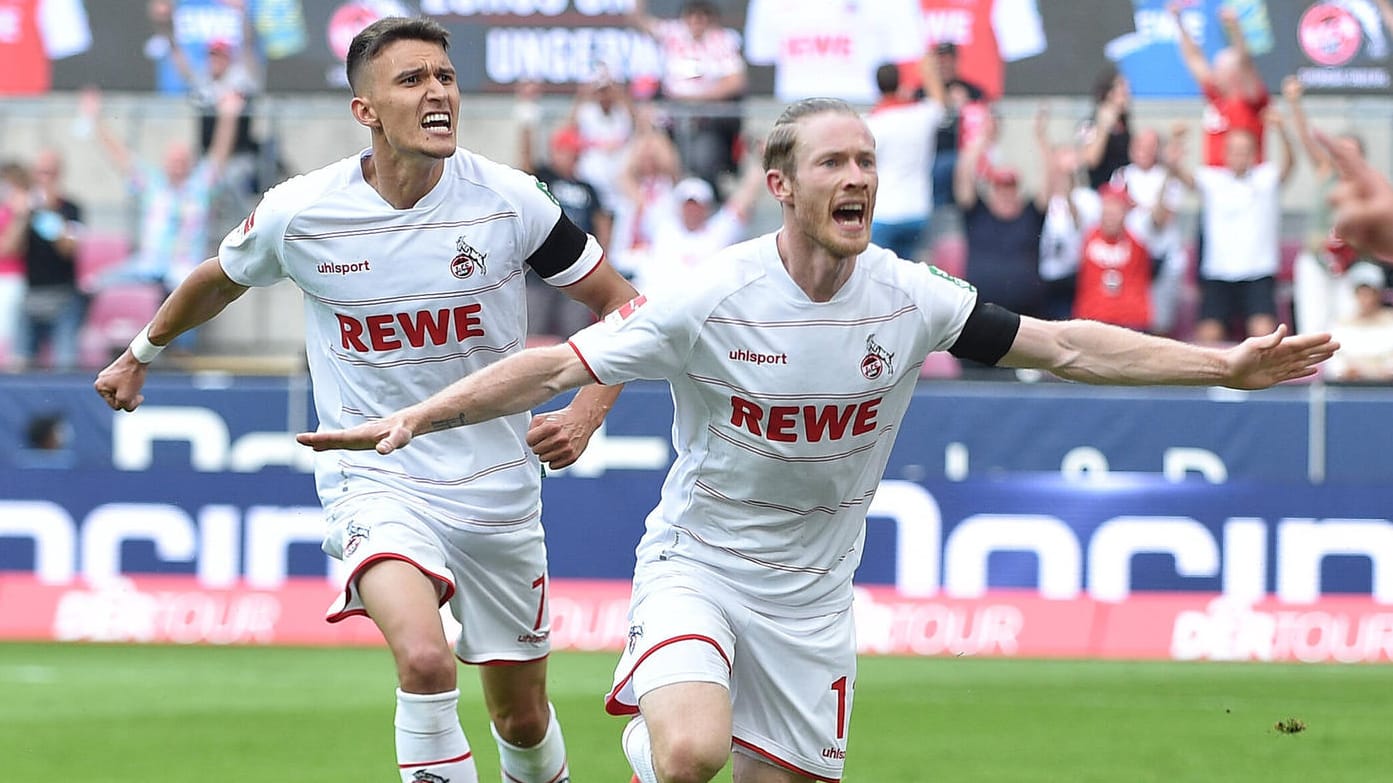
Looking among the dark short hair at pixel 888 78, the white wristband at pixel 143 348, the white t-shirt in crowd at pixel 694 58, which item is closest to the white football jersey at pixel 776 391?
the white wristband at pixel 143 348

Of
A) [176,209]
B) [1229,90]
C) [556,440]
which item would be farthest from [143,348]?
[1229,90]

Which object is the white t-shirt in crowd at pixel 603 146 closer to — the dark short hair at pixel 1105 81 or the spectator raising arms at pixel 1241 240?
the dark short hair at pixel 1105 81

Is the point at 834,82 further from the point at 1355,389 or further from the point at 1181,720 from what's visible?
the point at 1181,720

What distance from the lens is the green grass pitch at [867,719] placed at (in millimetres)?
9891

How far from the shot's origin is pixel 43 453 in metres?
15.9

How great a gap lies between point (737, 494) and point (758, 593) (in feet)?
1.02

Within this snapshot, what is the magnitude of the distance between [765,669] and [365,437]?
1.44m

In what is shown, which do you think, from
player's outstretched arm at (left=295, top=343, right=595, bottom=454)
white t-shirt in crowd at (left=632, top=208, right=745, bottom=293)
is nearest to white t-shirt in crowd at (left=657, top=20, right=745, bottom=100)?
white t-shirt in crowd at (left=632, top=208, right=745, bottom=293)

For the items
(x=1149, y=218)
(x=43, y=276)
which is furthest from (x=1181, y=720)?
(x=43, y=276)

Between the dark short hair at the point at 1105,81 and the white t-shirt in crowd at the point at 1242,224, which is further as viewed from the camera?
the dark short hair at the point at 1105,81

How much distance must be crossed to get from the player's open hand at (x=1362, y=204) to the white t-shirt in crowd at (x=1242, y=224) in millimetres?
11607

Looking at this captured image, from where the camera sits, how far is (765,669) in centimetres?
664

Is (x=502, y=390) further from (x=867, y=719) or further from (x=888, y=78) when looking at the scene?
(x=888, y=78)

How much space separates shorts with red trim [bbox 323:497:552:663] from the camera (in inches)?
281
